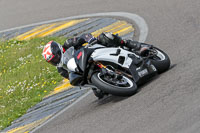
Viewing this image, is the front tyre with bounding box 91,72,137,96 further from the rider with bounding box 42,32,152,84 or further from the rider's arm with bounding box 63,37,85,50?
the rider's arm with bounding box 63,37,85,50

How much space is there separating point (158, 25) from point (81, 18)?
124 inches

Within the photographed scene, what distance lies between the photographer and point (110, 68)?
24.8 feet

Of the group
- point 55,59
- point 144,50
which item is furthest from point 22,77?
point 144,50

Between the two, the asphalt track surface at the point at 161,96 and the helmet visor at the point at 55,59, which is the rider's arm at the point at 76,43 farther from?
the asphalt track surface at the point at 161,96

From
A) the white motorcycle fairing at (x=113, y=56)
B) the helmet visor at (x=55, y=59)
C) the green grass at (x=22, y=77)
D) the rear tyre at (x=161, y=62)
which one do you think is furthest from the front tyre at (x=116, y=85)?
the green grass at (x=22, y=77)

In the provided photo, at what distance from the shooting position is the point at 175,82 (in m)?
7.04

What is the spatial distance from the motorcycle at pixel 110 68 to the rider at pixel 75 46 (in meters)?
0.13

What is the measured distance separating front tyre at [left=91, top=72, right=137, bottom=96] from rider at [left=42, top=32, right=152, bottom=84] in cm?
74

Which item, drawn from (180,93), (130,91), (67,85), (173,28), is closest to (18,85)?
(67,85)

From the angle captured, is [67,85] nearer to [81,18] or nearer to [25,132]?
[25,132]

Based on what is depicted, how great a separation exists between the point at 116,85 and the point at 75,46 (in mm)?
1252

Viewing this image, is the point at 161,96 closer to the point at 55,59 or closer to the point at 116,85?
the point at 116,85

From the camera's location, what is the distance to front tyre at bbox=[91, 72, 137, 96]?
279 inches

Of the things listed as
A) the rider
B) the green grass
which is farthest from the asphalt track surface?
the green grass
